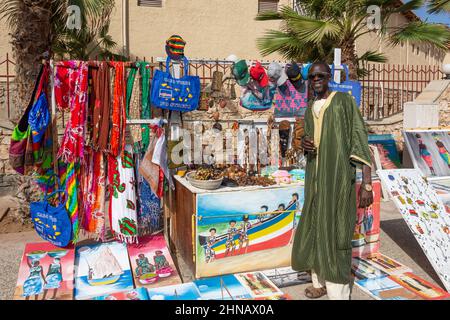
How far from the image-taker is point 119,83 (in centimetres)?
419

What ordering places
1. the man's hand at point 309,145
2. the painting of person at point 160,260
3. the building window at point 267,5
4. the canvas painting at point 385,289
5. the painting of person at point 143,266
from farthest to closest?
the building window at point 267,5 < the painting of person at point 160,260 < the painting of person at point 143,266 < the canvas painting at point 385,289 < the man's hand at point 309,145

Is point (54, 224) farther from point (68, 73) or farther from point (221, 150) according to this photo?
point (221, 150)

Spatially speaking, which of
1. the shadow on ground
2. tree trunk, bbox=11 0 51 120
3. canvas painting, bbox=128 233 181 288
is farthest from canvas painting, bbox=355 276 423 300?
tree trunk, bbox=11 0 51 120

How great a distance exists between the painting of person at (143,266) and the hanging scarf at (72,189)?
73 centimetres

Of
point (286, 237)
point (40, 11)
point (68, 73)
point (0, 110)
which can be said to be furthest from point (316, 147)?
point (0, 110)

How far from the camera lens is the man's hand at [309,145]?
338 cm

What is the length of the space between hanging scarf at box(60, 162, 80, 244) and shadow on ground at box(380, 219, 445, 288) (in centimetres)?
361

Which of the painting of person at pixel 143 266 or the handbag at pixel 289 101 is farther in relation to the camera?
the handbag at pixel 289 101

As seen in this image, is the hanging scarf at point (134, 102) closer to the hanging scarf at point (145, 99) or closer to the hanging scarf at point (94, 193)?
the hanging scarf at point (145, 99)

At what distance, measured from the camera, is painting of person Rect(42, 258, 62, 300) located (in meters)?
3.60

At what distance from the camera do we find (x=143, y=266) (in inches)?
158

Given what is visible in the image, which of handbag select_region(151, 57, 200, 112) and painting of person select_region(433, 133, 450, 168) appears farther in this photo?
painting of person select_region(433, 133, 450, 168)

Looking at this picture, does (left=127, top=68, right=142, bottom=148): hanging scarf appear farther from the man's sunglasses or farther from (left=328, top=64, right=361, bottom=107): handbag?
(left=328, top=64, right=361, bottom=107): handbag

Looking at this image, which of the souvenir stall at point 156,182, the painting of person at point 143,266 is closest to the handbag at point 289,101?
the souvenir stall at point 156,182
